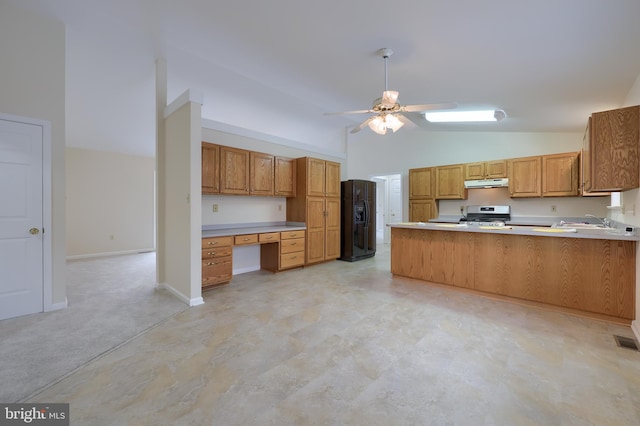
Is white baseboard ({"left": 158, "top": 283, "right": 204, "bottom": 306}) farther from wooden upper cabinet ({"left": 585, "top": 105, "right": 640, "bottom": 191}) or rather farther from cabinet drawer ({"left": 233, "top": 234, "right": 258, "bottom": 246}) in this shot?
wooden upper cabinet ({"left": 585, "top": 105, "right": 640, "bottom": 191})

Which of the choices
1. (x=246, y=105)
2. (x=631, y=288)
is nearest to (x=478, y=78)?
(x=631, y=288)

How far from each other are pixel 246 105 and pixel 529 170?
17.3ft

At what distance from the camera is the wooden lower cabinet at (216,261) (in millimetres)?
3785

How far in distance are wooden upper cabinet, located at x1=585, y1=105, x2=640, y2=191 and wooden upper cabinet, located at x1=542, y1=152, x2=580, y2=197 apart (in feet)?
8.31

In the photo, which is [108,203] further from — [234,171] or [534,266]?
[534,266]

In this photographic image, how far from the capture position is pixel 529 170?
17.0 feet

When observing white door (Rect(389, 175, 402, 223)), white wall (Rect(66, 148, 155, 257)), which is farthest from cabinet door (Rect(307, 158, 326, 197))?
white wall (Rect(66, 148, 155, 257))

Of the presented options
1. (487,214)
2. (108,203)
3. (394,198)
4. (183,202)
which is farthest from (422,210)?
(108,203)

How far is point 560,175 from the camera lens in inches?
191

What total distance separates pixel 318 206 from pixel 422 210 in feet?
8.78

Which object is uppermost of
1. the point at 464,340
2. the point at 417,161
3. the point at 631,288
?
the point at 417,161

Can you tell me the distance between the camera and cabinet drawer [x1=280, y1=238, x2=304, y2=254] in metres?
4.84

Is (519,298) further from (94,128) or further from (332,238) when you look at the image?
(94,128)

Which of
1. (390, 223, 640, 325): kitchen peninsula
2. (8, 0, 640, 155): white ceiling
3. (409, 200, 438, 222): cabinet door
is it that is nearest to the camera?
(8, 0, 640, 155): white ceiling
